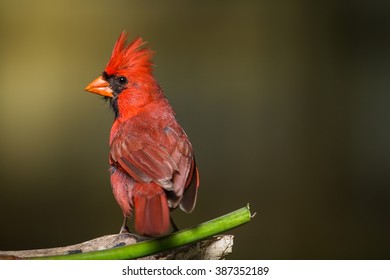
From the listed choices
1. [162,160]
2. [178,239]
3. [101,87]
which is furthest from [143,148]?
[178,239]

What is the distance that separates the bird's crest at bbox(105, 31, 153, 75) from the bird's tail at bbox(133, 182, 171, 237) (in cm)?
32

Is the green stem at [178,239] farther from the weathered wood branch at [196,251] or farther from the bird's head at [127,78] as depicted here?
the bird's head at [127,78]

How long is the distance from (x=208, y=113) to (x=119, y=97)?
4.26 ft

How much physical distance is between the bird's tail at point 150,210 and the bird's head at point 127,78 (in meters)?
0.29

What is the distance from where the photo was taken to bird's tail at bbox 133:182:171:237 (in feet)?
4.10

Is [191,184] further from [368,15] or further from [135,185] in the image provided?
[368,15]

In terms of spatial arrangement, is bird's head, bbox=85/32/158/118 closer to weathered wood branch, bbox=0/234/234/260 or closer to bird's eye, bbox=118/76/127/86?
bird's eye, bbox=118/76/127/86

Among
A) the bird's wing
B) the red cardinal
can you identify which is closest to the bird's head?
the red cardinal

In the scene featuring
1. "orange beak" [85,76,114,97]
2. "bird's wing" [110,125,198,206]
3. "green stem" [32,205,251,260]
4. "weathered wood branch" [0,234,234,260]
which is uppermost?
"orange beak" [85,76,114,97]

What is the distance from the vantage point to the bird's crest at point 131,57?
1578 mm

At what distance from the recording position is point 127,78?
5.29 feet

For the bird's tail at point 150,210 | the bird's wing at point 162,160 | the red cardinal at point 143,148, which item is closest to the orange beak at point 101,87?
the red cardinal at point 143,148

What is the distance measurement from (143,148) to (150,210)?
0.73 feet
